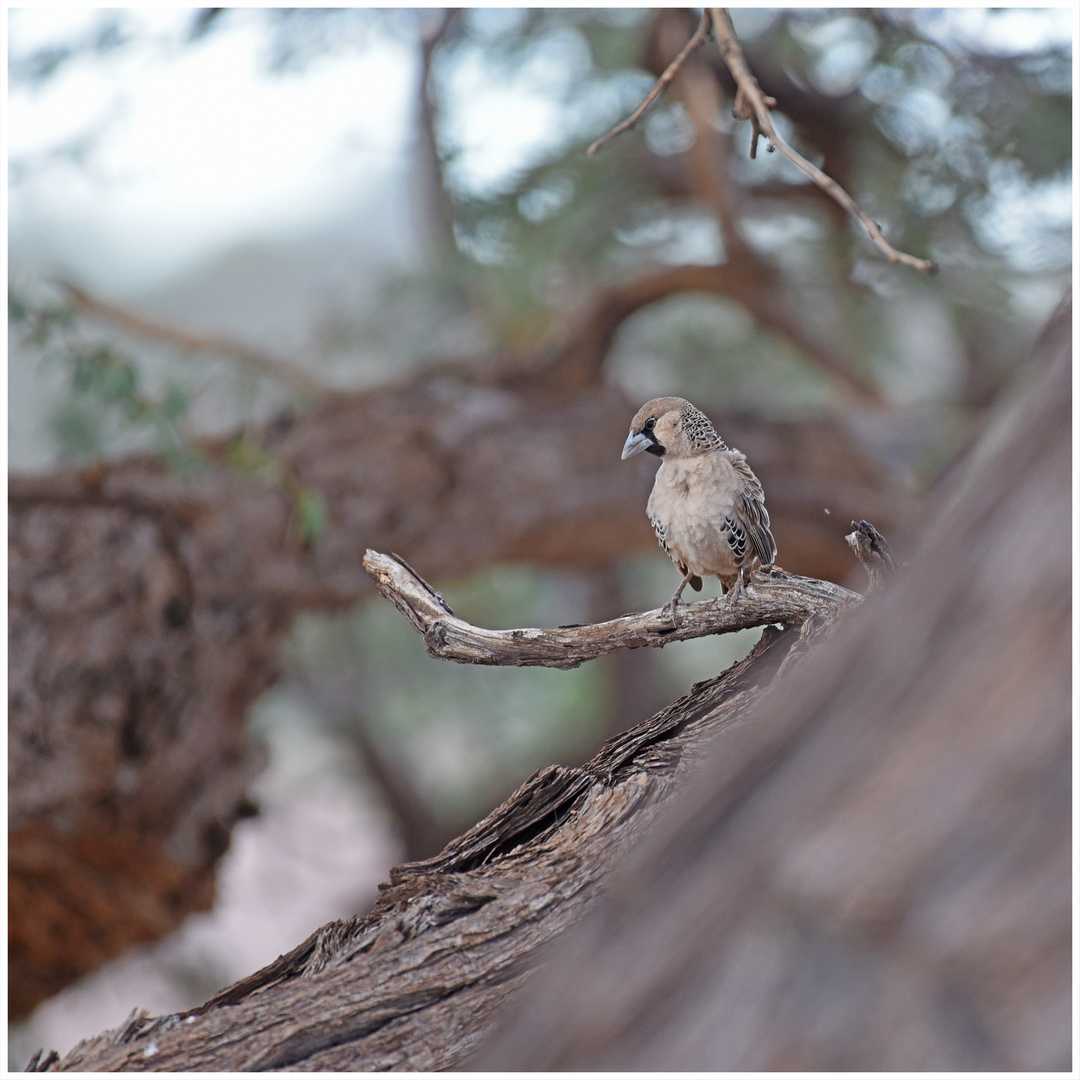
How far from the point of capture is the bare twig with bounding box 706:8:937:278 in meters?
0.63

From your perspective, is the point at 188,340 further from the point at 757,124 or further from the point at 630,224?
the point at 757,124

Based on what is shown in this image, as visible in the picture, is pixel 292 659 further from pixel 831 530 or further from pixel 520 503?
pixel 831 530

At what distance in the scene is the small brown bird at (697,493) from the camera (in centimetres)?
70

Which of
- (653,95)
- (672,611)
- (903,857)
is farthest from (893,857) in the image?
(653,95)

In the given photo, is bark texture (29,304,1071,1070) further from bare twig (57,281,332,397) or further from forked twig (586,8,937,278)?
bare twig (57,281,332,397)

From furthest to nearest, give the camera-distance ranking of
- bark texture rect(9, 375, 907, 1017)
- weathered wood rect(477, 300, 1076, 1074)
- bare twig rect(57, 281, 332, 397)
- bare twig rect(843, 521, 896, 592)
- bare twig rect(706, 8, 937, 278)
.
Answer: bark texture rect(9, 375, 907, 1017)
bare twig rect(57, 281, 332, 397)
bare twig rect(843, 521, 896, 592)
bare twig rect(706, 8, 937, 278)
weathered wood rect(477, 300, 1076, 1074)

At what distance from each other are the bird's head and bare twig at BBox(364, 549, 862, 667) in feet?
0.42

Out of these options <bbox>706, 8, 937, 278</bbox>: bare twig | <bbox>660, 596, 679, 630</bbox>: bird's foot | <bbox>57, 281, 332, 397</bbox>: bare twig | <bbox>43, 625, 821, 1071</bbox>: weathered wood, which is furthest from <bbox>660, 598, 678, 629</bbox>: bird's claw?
<bbox>57, 281, 332, 397</bbox>: bare twig

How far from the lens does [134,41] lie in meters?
1.84

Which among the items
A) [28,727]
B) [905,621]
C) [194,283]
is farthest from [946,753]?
[194,283]

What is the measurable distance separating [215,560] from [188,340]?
0.45 m

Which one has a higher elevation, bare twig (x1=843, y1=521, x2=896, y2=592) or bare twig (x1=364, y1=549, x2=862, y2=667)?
bare twig (x1=364, y1=549, x2=862, y2=667)

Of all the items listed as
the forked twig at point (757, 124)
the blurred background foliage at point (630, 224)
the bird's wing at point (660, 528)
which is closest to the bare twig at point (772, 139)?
the forked twig at point (757, 124)

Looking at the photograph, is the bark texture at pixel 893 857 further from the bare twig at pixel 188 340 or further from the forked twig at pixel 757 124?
the bare twig at pixel 188 340
